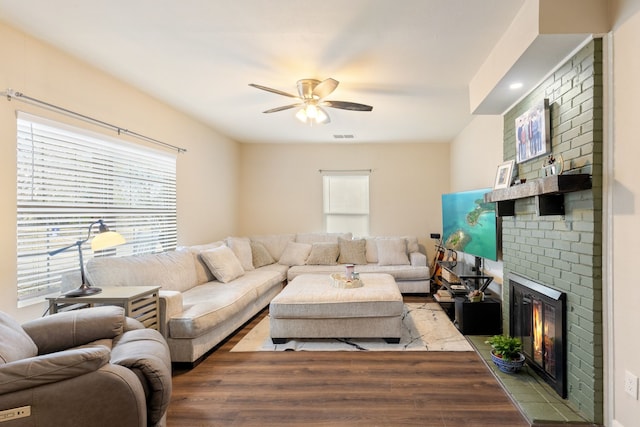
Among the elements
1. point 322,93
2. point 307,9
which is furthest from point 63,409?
point 322,93

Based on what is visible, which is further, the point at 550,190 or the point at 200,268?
the point at 200,268

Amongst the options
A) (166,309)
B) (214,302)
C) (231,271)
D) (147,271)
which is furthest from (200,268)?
(166,309)

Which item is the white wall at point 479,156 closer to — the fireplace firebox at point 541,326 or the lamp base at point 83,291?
the fireplace firebox at point 541,326

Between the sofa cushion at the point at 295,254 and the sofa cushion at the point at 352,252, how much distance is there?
572 mm

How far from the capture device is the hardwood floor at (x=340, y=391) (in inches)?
77.7

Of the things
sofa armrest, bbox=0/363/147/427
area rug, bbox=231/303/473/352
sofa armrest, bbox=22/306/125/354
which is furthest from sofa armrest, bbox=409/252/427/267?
sofa armrest, bbox=0/363/147/427

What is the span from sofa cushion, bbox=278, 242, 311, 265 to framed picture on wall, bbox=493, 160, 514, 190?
3115mm

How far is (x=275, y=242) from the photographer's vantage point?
5535 millimetres

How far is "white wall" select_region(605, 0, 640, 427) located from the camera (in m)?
1.58

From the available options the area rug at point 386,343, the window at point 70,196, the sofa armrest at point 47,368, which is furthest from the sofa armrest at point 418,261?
the sofa armrest at point 47,368

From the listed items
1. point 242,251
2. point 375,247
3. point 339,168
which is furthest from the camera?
point 339,168

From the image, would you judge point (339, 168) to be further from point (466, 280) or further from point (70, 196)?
point (70, 196)

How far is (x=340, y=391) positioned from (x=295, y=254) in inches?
121

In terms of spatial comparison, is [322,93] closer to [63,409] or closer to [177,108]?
[177,108]
